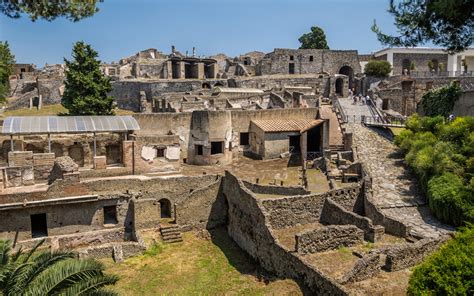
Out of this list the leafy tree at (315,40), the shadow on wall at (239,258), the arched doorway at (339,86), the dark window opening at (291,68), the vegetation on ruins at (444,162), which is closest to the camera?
the shadow on wall at (239,258)

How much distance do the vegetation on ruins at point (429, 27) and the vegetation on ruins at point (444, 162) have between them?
6454 mm

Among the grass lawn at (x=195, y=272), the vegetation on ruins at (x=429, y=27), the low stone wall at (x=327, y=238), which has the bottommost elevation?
the grass lawn at (x=195, y=272)

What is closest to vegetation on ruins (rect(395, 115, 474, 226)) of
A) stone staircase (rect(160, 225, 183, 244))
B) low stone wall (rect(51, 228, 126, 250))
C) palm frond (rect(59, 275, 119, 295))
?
stone staircase (rect(160, 225, 183, 244))

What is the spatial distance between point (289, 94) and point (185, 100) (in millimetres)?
9315

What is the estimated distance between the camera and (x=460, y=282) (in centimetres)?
945

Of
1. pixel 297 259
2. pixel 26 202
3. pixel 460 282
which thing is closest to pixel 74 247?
pixel 26 202

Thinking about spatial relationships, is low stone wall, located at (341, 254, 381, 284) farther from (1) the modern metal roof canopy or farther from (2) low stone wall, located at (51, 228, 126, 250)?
(1) the modern metal roof canopy

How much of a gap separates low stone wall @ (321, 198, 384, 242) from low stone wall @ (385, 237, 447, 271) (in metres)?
2.12

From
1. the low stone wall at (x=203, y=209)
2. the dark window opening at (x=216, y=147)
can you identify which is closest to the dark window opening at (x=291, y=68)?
the dark window opening at (x=216, y=147)

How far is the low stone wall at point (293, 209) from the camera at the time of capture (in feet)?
60.7

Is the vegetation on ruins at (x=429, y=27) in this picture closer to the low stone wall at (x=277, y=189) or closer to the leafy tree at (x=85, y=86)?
the low stone wall at (x=277, y=189)

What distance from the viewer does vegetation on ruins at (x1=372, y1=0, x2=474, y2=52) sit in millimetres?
14031

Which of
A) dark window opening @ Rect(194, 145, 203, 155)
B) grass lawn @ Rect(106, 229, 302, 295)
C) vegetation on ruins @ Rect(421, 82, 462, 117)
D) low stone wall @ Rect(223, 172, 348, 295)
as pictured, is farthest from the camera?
vegetation on ruins @ Rect(421, 82, 462, 117)

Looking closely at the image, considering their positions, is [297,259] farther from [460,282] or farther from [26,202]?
[26,202]
